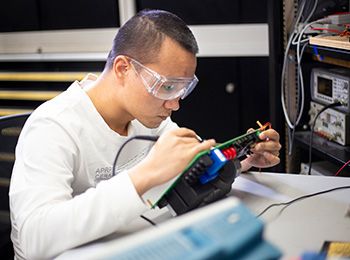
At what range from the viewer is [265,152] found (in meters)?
1.37

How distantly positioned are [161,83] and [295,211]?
48 centimetres

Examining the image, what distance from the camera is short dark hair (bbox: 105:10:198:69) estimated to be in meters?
1.24

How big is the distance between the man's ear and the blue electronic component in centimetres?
37

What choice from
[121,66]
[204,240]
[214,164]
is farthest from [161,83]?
[204,240]

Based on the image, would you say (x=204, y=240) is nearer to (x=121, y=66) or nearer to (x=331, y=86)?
(x=121, y=66)

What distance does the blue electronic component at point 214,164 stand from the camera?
1059 millimetres

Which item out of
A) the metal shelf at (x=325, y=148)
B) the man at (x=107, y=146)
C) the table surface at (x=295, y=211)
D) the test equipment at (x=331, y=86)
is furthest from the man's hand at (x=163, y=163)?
the test equipment at (x=331, y=86)

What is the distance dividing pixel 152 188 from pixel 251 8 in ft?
6.65

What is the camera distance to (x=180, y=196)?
1.08m

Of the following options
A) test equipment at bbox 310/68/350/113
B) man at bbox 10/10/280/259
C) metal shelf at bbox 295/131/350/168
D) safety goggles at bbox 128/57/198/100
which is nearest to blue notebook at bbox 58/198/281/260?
man at bbox 10/10/280/259

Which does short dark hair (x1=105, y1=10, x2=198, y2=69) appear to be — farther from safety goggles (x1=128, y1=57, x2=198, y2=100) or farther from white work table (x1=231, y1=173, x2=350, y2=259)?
white work table (x1=231, y1=173, x2=350, y2=259)

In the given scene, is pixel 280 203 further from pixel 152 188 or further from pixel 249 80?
pixel 249 80

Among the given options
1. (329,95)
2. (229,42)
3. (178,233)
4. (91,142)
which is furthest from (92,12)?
(178,233)

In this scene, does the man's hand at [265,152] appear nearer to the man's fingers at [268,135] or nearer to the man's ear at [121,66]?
the man's fingers at [268,135]
